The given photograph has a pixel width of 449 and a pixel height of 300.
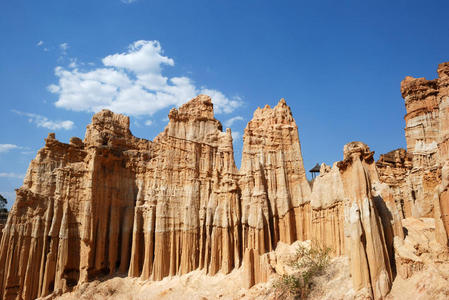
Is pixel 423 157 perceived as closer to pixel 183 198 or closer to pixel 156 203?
pixel 183 198

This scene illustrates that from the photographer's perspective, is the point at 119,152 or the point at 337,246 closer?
the point at 337,246

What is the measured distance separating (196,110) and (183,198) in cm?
856

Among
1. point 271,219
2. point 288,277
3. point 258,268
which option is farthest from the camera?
point 271,219

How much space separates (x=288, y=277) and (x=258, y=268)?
3.18 meters

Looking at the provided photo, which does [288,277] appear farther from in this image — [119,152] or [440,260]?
[119,152]

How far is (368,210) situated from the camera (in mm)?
21672

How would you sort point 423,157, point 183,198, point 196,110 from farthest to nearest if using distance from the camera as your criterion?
point 196,110
point 183,198
point 423,157

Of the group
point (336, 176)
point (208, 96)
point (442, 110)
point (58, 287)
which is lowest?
point (58, 287)

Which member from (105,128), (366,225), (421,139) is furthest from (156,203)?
(421,139)

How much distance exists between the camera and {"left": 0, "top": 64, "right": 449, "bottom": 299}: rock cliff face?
101ft

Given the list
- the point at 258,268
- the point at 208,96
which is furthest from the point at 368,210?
the point at 208,96

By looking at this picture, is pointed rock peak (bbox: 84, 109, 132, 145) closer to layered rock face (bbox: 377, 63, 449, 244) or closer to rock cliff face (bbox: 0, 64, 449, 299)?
rock cliff face (bbox: 0, 64, 449, 299)

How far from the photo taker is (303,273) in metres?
25.4

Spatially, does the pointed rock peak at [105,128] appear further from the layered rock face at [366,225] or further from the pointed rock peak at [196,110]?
the layered rock face at [366,225]
